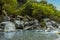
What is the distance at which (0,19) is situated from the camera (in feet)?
147

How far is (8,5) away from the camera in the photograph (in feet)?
204

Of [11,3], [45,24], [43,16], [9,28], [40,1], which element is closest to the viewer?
[9,28]

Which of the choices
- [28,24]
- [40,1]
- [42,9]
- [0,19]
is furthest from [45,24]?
[40,1]

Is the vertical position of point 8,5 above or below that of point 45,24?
above

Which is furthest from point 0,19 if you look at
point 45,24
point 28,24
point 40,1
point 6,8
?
point 40,1

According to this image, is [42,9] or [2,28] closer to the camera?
[2,28]

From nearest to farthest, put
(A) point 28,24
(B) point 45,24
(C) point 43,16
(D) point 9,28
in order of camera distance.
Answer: (D) point 9,28, (A) point 28,24, (B) point 45,24, (C) point 43,16

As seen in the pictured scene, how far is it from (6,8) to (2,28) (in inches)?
939

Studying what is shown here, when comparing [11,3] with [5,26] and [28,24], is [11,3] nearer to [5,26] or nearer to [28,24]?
[28,24]

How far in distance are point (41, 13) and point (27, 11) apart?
13.5ft

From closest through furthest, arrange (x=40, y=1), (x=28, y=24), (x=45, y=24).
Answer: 1. (x=28, y=24)
2. (x=45, y=24)
3. (x=40, y=1)

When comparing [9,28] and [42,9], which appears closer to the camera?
[9,28]

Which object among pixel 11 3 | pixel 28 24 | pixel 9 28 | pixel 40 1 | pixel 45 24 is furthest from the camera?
pixel 40 1

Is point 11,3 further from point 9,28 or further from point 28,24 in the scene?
point 9,28
